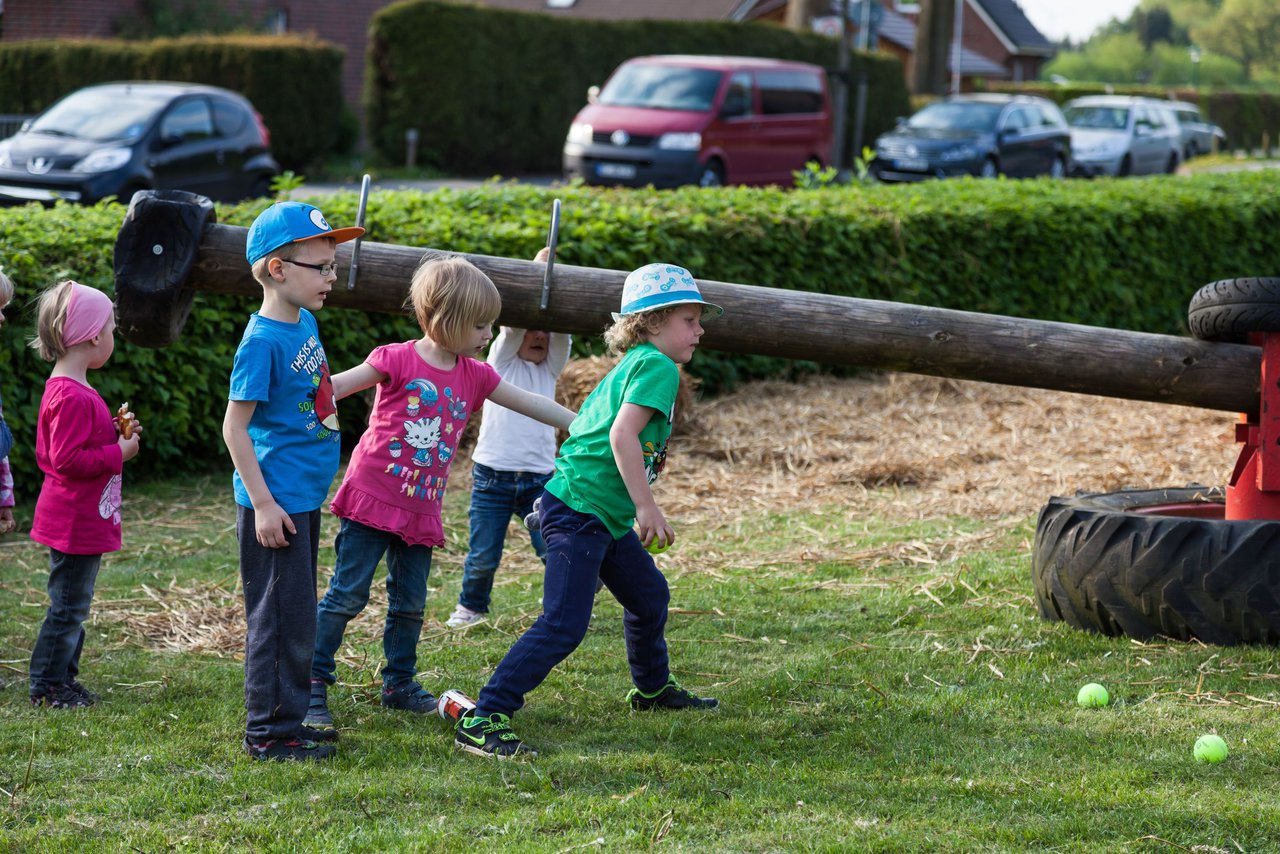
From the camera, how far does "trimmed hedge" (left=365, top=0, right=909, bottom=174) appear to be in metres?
26.5

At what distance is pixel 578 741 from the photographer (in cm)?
431

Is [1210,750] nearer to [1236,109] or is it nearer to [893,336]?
[893,336]

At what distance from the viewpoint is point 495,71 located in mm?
27750

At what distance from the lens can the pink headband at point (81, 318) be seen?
180 inches

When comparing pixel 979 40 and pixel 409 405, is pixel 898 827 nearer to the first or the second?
pixel 409 405

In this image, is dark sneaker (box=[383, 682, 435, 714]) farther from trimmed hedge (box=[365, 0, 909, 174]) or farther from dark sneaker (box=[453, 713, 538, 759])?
trimmed hedge (box=[365, 0, 909, 174])

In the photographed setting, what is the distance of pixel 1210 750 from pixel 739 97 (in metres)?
17.6

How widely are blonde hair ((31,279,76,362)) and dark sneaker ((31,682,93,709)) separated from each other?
107 cm

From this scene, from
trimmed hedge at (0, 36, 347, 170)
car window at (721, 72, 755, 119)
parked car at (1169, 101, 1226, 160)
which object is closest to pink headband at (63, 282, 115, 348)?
car window at (721, 72, 755, 119)

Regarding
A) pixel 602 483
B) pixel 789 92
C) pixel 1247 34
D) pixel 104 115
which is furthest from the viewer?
pixel 1247 34

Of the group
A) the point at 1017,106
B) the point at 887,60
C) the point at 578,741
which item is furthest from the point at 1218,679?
the point at 887,60

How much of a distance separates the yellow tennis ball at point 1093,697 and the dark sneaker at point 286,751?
2390 mm

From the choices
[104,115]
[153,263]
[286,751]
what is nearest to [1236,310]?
[286,751]

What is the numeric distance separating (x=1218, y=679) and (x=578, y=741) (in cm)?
220
